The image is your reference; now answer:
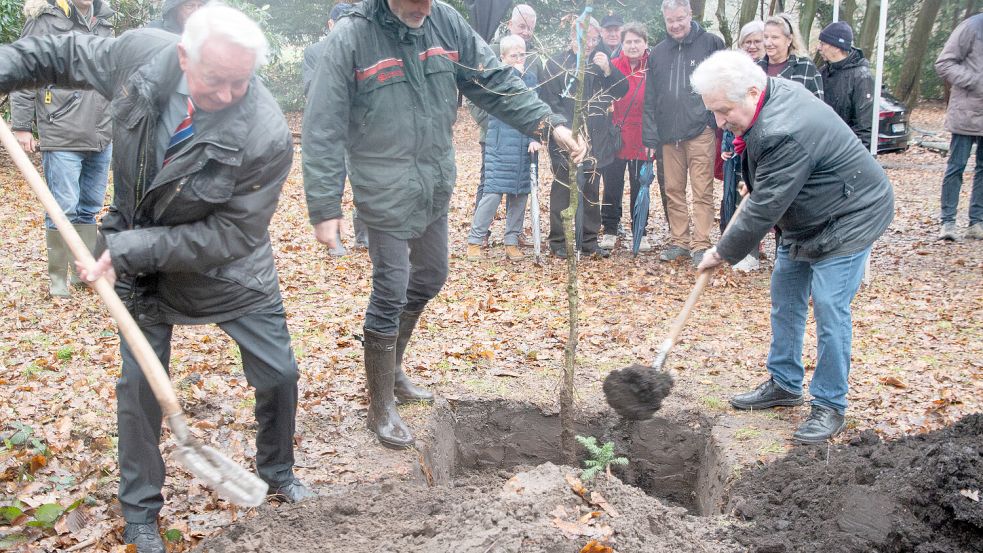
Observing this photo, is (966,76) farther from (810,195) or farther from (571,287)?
(571,287)

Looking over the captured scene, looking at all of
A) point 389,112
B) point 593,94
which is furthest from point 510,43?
point 389,112

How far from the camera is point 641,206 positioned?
878 cm

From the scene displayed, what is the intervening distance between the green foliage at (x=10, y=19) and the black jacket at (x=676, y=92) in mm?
8992

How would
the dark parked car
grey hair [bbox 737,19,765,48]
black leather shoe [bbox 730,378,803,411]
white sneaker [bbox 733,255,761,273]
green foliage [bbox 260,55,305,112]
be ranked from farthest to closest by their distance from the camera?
1. green foliage [bbox 260,55,305,112]
2. the dark parked car
3. white sneaker [bbox 733,255,761,273]
4. grey hair [bbox 737,19,765,48]
5. black leather shoe [bbox 730,378,803,411]

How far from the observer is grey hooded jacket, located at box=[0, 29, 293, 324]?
299 centimetres

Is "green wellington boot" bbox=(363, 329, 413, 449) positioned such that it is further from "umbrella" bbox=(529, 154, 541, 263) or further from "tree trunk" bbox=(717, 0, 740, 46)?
"tree trunk" bbox=(717, 0, 740, 46)

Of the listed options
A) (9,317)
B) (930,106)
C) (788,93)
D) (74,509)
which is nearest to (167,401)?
(74,509)

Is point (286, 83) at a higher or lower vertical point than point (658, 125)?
lower

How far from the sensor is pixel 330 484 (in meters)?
4.12

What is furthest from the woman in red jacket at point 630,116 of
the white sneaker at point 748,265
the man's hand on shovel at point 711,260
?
the man's hand on shovel at point 711,260

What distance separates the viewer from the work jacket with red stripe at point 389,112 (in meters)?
3.94

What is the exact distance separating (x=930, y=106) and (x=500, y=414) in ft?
75.5

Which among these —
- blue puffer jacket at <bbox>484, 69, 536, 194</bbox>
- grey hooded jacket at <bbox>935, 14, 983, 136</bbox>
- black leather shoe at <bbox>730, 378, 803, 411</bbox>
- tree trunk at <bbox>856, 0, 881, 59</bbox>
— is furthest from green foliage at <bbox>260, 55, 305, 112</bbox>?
black leather shoe at <bbox>730, 378, 803, 411</bbox>

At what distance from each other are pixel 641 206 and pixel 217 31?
21.4 ft
